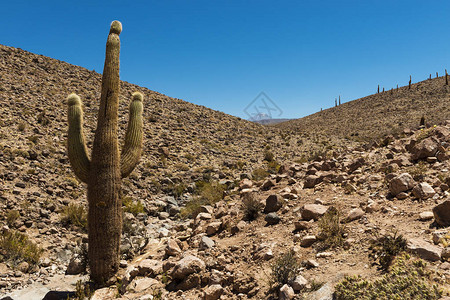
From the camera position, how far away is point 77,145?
23.2 ft

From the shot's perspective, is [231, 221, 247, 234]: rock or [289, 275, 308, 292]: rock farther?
[231, 221, 247, 234]: rock

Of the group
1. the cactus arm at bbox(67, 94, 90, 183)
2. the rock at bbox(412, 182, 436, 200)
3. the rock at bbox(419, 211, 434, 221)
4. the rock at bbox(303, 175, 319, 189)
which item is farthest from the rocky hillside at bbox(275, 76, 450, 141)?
the cactus arm at bbox(67, 94, 90, 183)

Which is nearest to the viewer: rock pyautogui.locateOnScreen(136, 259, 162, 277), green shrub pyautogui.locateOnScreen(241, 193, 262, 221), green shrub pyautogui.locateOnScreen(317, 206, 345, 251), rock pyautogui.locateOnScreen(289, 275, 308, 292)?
rock pyautogui.locateOnScreen(289, 275, 308, 292)

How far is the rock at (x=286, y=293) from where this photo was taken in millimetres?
4102

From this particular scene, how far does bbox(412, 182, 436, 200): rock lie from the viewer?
5645 millimetres

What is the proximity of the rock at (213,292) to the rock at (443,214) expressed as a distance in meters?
3.82

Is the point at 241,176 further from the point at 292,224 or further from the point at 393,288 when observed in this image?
the point at 393,288

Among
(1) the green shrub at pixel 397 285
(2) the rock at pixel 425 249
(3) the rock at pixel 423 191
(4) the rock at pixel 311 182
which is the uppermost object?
(4) the rock at pixel 311 182

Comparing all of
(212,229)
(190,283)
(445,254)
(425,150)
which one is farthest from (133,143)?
(425,150)

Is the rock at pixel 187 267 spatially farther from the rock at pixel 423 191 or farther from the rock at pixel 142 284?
the rock at pixel 423 191

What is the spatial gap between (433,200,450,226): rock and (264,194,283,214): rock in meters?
3.72

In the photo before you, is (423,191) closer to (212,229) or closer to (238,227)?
(238,227)

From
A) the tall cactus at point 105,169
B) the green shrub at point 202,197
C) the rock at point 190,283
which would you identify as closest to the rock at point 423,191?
the rock at point 190,283

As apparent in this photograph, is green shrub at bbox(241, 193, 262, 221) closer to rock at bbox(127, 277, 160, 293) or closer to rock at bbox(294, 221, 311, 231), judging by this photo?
rock at bbox(294, 221, 311, 231)
